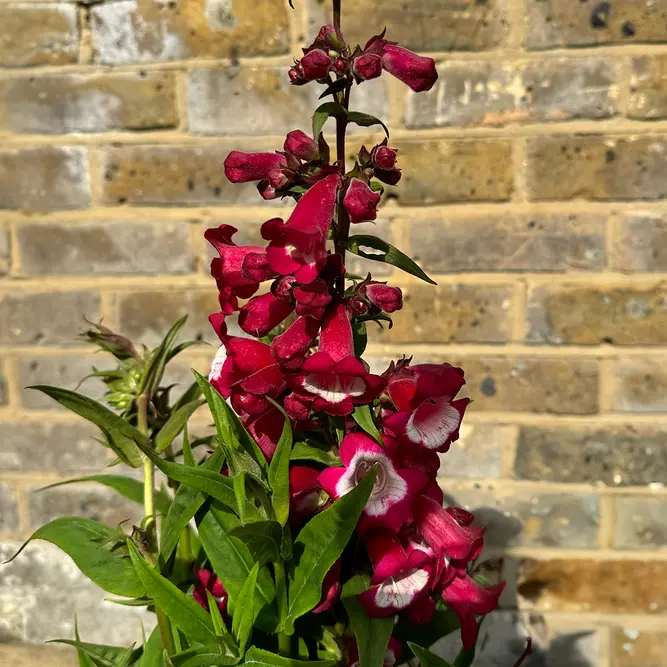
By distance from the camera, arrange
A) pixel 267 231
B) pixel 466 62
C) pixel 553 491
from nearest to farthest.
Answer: pixel 267 231 < pixel 466 62 < pixel 553 491

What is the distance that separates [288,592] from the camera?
421 mm

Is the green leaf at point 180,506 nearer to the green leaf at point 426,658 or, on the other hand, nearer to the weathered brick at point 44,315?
the green leaf at point 426,658

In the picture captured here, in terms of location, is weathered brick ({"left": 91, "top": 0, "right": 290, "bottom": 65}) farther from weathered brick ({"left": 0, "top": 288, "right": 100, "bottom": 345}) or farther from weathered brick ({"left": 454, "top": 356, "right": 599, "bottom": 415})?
weathered brick ({"left": 454, "top": 356, "right": 599, "bottom": 415})

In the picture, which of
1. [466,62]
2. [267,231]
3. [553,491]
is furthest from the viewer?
[553,491]

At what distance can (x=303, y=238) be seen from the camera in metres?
0.36

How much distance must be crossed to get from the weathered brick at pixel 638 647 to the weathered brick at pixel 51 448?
2.49 ft

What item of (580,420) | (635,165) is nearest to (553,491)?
(580,420)

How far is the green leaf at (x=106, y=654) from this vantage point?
498 mm

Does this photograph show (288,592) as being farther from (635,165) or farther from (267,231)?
(635,165)

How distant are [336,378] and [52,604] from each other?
87cm

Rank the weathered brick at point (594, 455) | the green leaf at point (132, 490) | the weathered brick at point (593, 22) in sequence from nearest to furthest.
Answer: the green leaf at point (132, 490)
the weathered brick at point (593, 22)
the weathered brick at point (594, 455)

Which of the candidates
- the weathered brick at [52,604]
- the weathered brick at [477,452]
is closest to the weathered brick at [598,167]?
the weathered brick at [477,452]

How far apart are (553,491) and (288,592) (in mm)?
594

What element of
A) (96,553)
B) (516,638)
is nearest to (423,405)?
(96,553)
